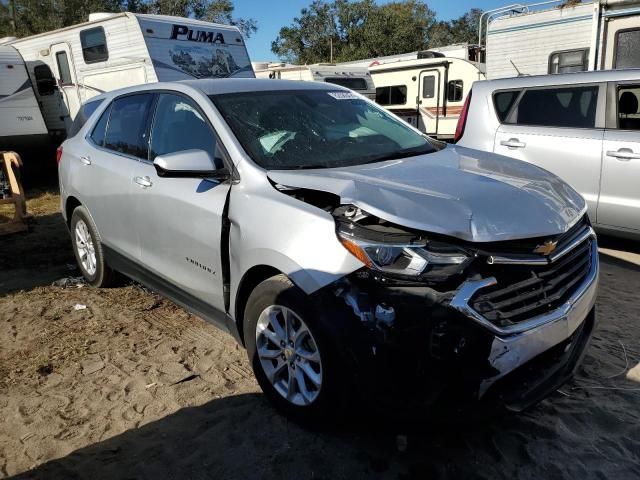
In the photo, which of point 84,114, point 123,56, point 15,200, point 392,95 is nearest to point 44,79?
point 123,56

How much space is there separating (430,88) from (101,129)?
1267cm

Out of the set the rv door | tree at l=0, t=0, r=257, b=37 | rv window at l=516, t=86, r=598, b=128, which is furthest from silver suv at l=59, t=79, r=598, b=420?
tree at l=0, t=0, r=257, b=37

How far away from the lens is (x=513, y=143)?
19.7ft

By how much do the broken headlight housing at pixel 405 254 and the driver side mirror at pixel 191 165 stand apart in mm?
995

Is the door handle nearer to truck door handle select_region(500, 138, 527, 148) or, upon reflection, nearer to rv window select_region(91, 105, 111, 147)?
rv window select_region(91, 105, 111, 147)

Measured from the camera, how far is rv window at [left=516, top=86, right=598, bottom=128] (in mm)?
5605

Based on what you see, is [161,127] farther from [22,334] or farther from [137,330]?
[22,334]

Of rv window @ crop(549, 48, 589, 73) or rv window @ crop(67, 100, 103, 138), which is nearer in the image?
rv window @ crop(67, 100, 103, 138)

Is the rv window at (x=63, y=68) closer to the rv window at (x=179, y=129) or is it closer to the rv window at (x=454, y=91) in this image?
the rv window at (x=179, y=129)

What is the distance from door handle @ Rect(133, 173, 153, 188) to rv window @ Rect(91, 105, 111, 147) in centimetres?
93

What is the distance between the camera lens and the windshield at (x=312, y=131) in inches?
124

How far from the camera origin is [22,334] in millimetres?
4035

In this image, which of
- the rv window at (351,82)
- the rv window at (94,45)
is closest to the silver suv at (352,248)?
the rv window at (94,45)

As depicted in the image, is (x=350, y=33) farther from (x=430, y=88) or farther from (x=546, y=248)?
(x=546, y=248)
